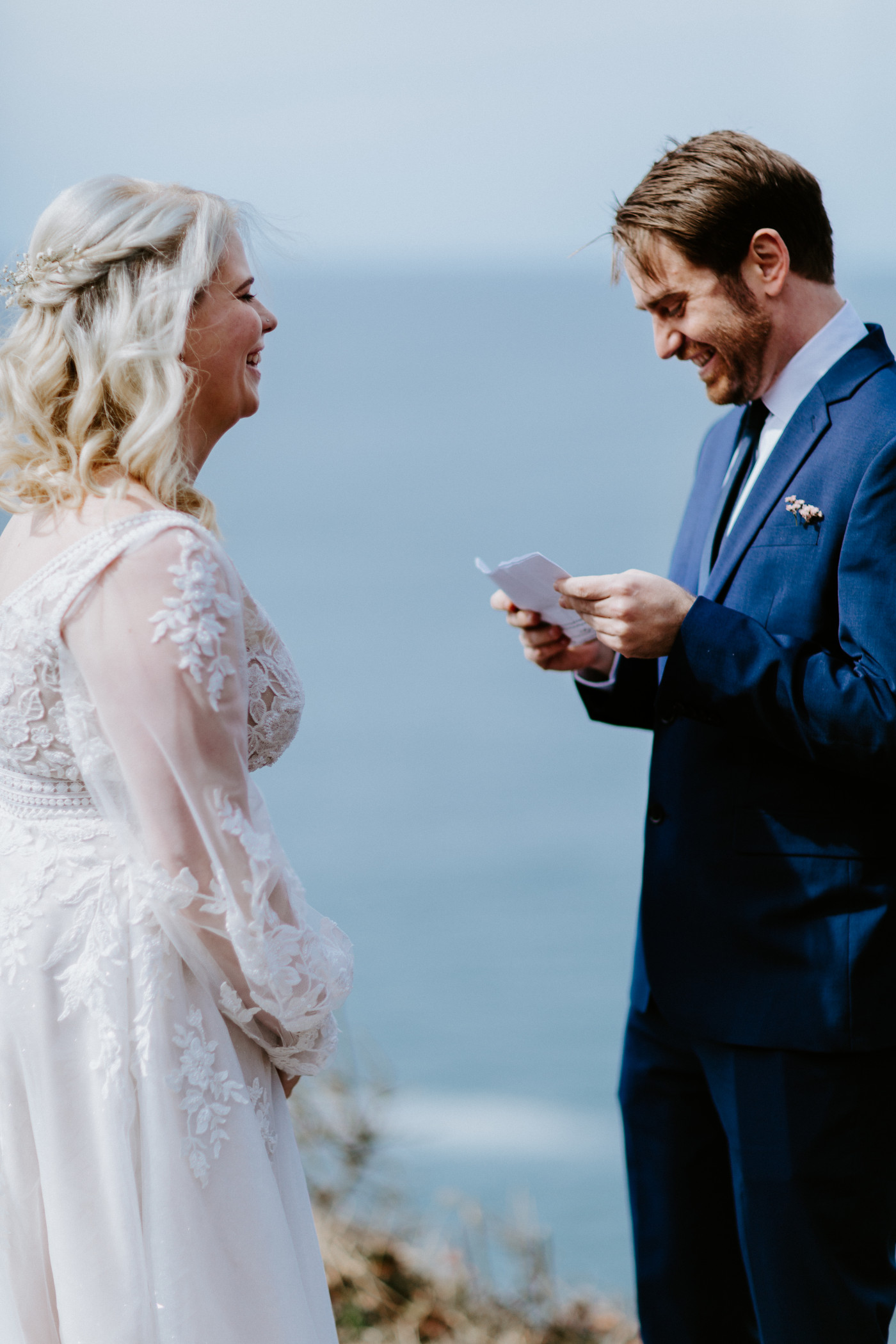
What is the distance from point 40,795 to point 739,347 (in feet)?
3.87

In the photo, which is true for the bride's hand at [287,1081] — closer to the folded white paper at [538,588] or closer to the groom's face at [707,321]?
the folded white paper at [538,588]

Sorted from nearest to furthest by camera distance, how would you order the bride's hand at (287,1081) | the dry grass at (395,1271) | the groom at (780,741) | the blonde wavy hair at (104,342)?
the blonde wavy hair at (104,342) < the bride's hand at (287,1081) < the groom at (780,741) < the dry grass at (395,1271)

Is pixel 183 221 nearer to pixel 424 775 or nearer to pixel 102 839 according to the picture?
pixel 102 839

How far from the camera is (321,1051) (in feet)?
5.13

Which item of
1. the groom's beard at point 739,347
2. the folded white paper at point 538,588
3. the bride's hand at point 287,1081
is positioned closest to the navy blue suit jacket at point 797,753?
the groom's beard at point 739,347

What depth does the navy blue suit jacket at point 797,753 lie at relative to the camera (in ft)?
5.52

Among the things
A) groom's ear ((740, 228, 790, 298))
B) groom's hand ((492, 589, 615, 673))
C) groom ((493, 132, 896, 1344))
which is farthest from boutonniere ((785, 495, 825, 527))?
groom's hand ((492, 589, 615, 673))

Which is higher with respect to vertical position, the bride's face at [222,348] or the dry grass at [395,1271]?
the bride's face at [222,348]

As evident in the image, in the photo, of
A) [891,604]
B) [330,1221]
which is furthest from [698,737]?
Answer: [330,1221]

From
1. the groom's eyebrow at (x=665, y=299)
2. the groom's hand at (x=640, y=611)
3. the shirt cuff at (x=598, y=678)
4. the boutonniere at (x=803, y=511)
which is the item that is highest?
the groom's eyebrow at (x=665, y=299)

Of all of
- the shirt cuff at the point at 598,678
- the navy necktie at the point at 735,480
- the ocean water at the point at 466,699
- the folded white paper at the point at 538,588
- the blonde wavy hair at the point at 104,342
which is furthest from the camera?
the ocean water at the point at 466,699

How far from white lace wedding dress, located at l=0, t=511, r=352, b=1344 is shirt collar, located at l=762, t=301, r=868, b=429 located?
92 centimetres

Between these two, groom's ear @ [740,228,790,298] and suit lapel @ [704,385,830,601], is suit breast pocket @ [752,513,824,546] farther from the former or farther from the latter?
groom's ear @ [740,228,790,298]

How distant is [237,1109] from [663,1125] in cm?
84
